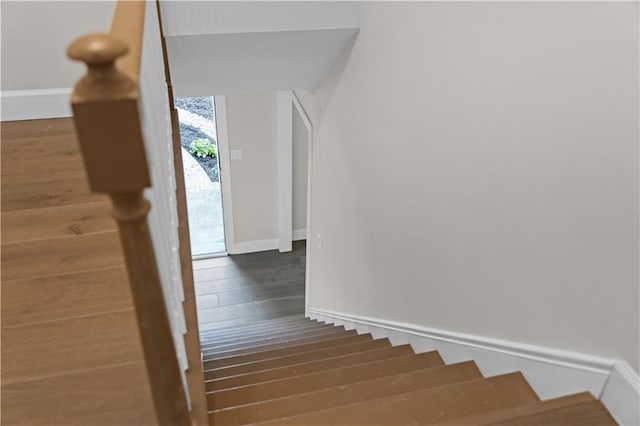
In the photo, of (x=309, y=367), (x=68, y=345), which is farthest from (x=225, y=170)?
(x=68, y=345)

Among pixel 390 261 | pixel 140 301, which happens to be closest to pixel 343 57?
pixel 390 261

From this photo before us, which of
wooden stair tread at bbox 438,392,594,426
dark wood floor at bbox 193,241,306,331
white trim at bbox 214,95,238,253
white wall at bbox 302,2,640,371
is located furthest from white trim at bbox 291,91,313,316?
wooden stair tread at bbox 438,392,594,426

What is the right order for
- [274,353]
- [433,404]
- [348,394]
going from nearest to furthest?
[433,404] → [348,394] → [274,353]

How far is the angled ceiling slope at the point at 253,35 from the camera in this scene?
8.40 ft

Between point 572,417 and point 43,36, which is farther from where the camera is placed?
point 43,36

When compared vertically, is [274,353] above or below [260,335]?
above

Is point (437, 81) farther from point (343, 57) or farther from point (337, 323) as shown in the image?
point (337, 323)

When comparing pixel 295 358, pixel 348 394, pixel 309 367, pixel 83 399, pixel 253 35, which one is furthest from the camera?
pixel 253 35

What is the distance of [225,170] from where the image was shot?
5.58 meters

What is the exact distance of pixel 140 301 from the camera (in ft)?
3.08

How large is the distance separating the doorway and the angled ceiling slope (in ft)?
10.2

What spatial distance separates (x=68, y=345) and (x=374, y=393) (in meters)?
1.04

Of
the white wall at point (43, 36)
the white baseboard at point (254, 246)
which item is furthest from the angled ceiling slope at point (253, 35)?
the white baseboard at point (254, 246)

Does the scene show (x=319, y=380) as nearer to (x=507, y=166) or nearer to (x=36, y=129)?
(x=507, y=166)
